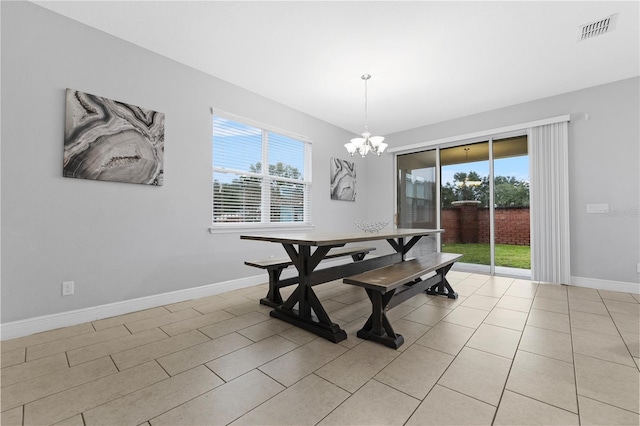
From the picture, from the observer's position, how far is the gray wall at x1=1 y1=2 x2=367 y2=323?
2195mm

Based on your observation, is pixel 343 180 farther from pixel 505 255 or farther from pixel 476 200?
pixel 505 255

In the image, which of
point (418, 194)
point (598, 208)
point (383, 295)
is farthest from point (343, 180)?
point (598, 208)

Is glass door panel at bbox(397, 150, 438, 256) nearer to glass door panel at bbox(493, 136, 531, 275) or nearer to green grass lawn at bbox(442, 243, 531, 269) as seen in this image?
green grass lawn at bbox(442, 243, 531, 269)

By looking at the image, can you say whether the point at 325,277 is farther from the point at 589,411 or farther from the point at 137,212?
the point at 137,212

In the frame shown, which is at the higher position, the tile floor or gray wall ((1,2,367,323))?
gray wall ((1,2,367,323))

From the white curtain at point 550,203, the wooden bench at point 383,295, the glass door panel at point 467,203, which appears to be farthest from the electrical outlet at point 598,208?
the wooden bench at point 383,295

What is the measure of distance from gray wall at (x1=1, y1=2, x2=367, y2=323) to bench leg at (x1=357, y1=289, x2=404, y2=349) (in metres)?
2.15

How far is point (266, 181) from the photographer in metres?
4.11

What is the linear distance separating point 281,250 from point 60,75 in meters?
3.08

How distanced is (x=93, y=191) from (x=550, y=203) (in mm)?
5771

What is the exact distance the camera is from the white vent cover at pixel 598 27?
8.20 ft

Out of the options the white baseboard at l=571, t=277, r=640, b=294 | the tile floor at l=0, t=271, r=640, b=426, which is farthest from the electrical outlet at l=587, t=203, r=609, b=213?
the tile floor at l=0, t=271, r=640, b=426

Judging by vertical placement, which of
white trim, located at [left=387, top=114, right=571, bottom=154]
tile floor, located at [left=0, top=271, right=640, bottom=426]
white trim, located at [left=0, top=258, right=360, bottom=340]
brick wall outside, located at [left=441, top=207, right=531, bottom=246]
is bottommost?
tile floor, located at [left=0, top=271, right=640, bottom=426]

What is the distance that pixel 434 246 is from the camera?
528cm
